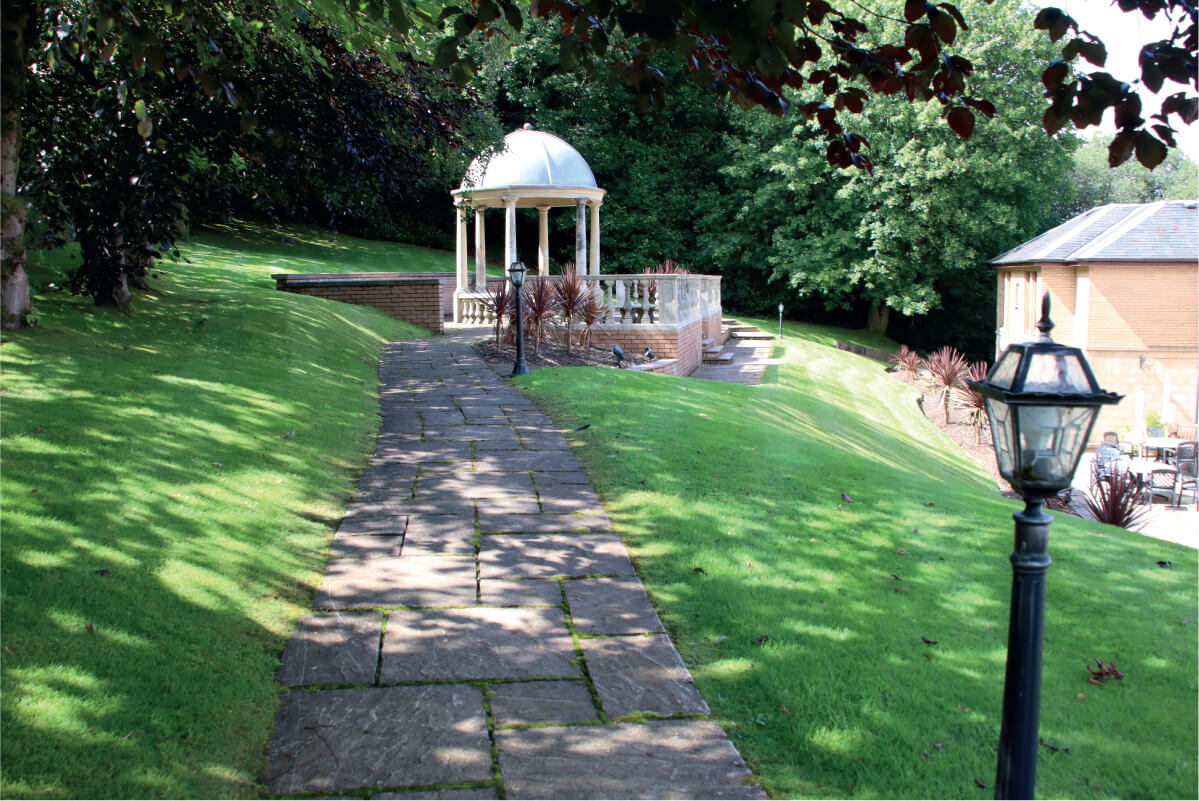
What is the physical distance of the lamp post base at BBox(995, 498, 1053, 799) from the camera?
2963mm

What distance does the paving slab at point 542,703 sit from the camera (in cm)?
382

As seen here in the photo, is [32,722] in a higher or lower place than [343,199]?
lower

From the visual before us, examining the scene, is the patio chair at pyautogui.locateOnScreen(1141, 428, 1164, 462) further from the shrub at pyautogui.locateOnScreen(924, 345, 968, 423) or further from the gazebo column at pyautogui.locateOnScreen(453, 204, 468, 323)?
the gazebo column at pyautogui.locateOnScreen(453, 204, 468, 323)

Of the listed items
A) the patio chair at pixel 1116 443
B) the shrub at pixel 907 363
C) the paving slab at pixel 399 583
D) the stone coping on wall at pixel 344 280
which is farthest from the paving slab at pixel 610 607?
the shrub at pixel 907 363

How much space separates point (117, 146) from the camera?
10750 mm

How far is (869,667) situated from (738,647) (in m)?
0.64

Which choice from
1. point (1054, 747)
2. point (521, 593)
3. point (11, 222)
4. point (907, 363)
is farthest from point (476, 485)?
point (907, 363)

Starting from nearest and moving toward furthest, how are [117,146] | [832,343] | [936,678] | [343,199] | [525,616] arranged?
[936,678] < [525,616] < [117,146] < [343,199] < [832,343]

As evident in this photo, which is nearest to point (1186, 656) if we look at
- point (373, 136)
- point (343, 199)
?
point (373, 136)

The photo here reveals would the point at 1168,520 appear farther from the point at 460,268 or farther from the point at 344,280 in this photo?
the point at 344,280

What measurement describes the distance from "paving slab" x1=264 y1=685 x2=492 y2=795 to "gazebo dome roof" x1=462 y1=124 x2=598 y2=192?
Result: 15951 mm

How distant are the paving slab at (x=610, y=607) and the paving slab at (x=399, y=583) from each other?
1.95 ft

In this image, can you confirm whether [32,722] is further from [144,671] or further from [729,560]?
[729,560]

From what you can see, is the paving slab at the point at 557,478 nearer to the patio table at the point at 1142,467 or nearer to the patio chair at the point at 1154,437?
the patio table at the point at 1142,467
